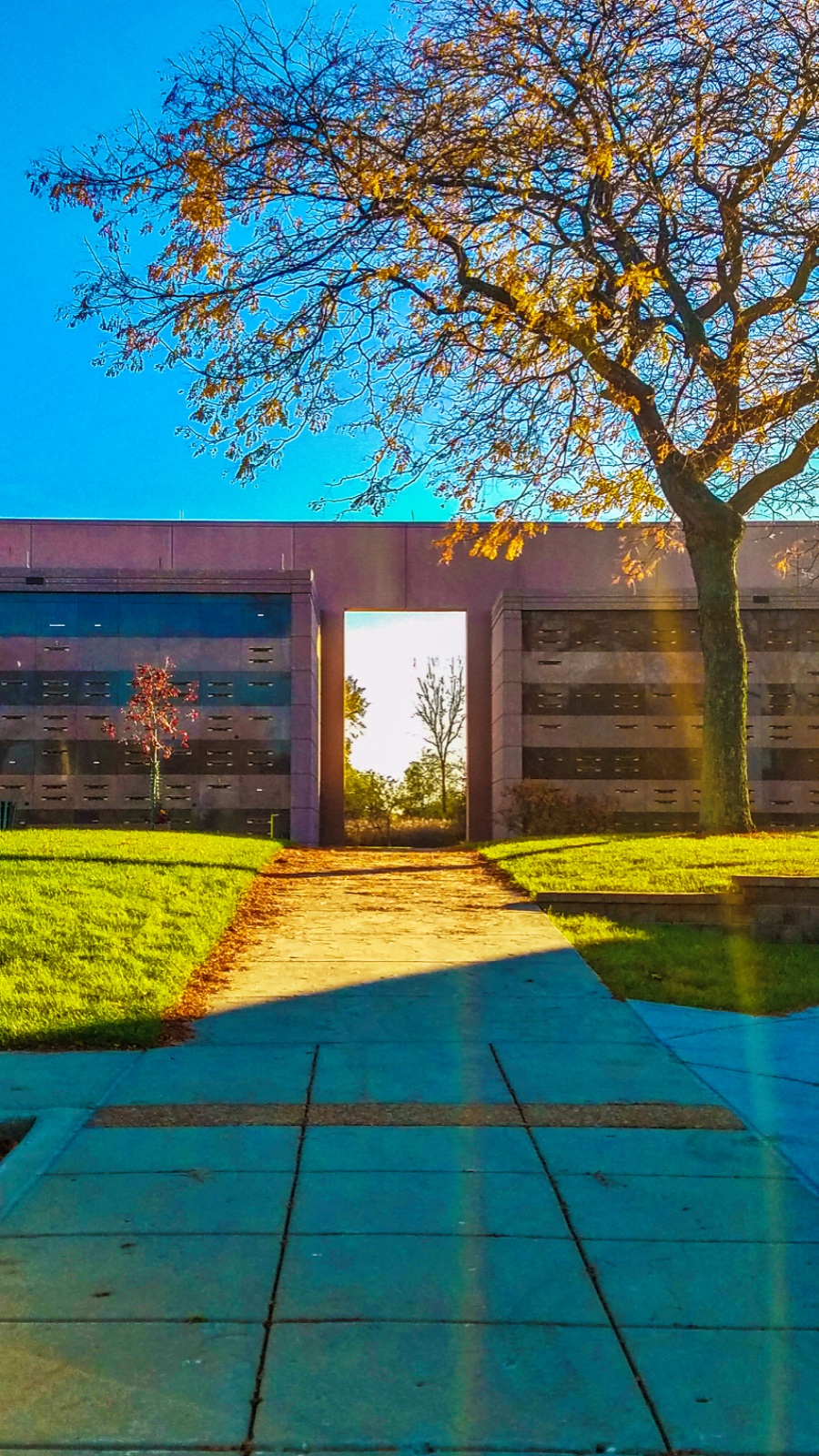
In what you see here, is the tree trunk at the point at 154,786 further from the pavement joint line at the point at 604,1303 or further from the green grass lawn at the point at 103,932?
the pavement joint line at the point at 604,1303

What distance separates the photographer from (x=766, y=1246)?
381cm

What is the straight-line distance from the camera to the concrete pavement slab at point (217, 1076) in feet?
18.4

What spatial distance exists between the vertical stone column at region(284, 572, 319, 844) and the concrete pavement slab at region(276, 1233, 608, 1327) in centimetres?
2222

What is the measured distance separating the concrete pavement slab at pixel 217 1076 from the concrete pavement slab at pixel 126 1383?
2324 mm

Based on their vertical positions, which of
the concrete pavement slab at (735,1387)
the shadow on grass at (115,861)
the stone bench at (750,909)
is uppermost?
the shadow on grass at (115,861)

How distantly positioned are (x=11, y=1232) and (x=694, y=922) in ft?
26.1

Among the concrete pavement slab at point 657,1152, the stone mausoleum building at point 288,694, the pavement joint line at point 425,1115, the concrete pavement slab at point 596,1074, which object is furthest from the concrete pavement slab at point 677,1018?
the stone mausoleum building at point 288,694

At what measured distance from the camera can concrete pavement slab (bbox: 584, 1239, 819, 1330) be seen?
332 cm

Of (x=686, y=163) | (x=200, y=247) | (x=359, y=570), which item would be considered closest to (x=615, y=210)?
(x=686, y=163)

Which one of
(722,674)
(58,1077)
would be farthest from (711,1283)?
(722,674)

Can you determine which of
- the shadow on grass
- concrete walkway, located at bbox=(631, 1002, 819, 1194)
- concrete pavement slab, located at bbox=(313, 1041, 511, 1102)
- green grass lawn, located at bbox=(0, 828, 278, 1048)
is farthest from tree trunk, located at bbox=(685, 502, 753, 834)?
concrete pavement slab, located at bbox=(313, 1041, 511, 1102)

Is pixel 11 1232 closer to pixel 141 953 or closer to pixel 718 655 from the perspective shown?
pixel 141 953

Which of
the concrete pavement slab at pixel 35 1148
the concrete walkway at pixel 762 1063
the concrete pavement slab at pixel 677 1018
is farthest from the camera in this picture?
the concrete pavement slab at pixel 677 1018

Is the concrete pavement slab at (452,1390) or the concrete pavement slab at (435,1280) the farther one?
the concrete pavement slab at (435,1280)
